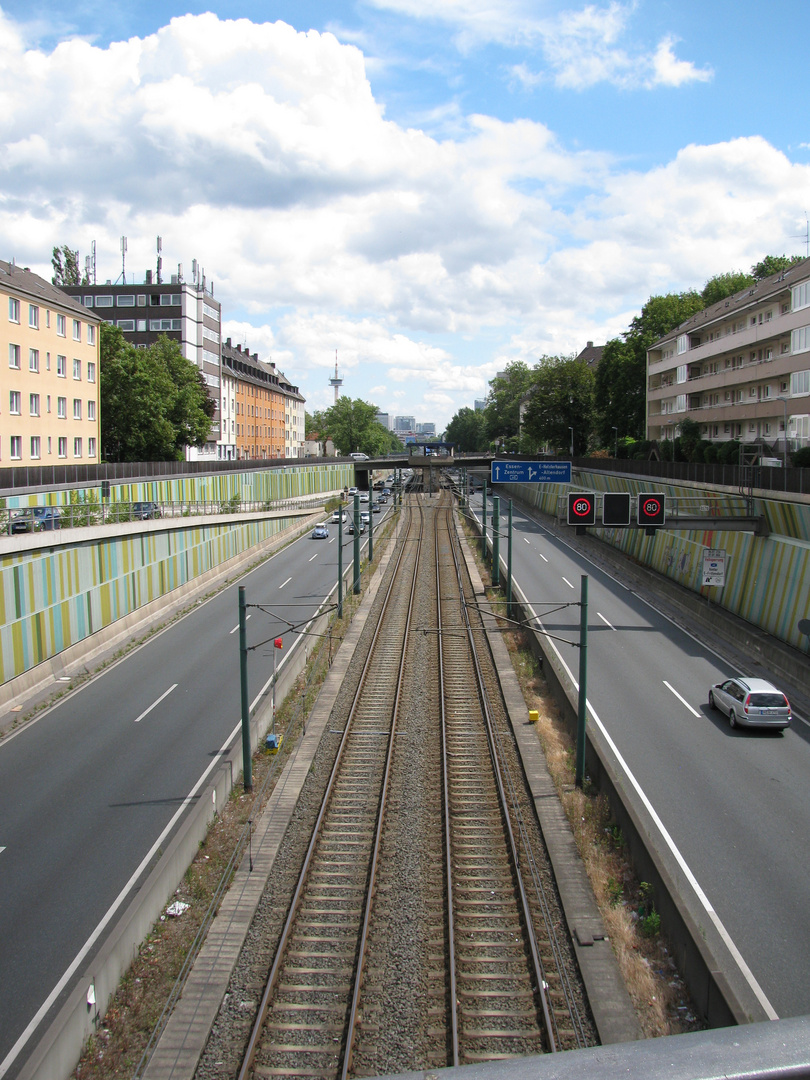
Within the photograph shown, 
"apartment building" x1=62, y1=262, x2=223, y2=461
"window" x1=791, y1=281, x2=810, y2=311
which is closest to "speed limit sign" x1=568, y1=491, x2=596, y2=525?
"window" x1=791, y1=281, x2=810, y2=311

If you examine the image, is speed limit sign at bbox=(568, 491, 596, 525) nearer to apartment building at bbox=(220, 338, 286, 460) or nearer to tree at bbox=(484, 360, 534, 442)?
apartment building at bbox=(220, 338, 286, 460)

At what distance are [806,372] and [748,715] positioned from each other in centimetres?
2831

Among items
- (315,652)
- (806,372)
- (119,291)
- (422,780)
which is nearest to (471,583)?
(315,652)

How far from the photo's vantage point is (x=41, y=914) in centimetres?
1319

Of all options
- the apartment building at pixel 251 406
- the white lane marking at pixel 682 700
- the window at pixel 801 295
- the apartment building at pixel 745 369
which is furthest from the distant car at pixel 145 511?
the apartment building at pixel 251 406

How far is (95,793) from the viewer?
18078mm

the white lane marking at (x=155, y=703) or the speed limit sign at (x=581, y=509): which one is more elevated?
the speed limit sign at (x=581, y=509)

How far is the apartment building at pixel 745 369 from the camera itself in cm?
4394

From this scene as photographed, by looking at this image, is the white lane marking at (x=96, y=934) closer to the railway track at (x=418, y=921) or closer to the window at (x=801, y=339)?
the railway track at (x=418, y=921)

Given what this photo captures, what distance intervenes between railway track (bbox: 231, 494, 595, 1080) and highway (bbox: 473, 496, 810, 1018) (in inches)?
111

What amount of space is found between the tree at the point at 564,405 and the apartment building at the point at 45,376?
59.5 meters

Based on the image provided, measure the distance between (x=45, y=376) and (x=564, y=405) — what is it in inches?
2610

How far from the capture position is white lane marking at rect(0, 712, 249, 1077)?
33.5 feet

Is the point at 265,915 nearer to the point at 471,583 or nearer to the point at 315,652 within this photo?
the point at 315,652
